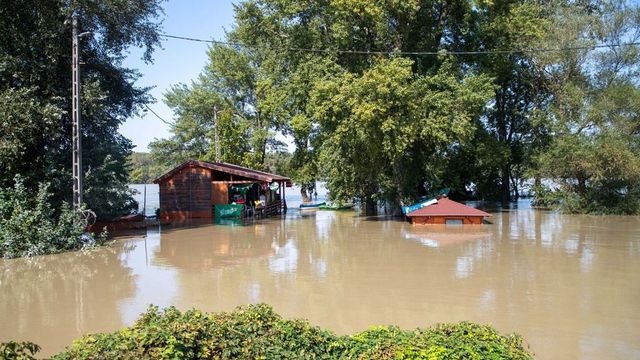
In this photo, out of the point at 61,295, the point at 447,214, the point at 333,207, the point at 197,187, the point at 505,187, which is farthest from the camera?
the point at 505,187

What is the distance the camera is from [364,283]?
1204cm

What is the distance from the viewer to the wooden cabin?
78.6 ft

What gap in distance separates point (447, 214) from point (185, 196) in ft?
47.8

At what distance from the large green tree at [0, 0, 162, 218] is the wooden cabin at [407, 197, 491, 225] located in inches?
555

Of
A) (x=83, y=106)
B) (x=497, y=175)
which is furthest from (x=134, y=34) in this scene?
(x=497, y=175)

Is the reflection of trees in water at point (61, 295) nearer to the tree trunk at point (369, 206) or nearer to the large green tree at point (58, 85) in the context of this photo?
the large green tree at point (58, 85)

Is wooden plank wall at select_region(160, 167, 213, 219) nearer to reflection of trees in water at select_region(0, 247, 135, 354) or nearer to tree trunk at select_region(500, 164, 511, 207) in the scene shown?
reflection of trees in water at select_region(0, 247, 135, 354)

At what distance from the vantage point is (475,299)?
33.8 ft

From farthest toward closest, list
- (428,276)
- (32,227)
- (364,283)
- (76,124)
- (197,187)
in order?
(197,187) → (76,124) → (32,227) → (428,276) → (364,283)

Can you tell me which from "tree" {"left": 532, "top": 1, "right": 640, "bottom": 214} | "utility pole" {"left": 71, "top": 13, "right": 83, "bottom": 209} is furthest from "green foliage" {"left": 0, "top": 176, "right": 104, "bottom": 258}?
"tree" {"left": 532, "top": 1, "right": 640, "bottom": 214}

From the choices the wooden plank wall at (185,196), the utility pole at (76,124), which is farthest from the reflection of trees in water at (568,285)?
the wooden plank wall at (185,196)

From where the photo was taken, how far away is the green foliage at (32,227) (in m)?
16.0

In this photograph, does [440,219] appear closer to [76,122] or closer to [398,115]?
[398,115]

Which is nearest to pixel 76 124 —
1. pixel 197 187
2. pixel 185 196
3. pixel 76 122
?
pixel 76 122
